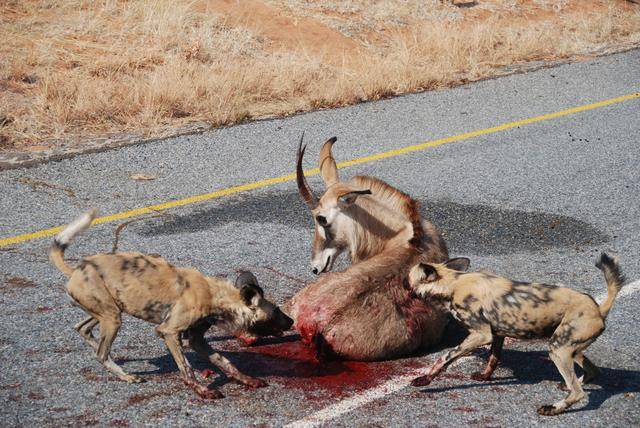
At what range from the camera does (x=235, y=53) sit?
17.0 meters

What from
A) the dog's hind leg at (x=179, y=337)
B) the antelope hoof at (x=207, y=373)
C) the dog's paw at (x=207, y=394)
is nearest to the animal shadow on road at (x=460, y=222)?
the antelope hoof at (x=207, y=373)

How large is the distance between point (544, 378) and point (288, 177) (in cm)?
534

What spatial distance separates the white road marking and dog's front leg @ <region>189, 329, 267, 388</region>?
567 mm

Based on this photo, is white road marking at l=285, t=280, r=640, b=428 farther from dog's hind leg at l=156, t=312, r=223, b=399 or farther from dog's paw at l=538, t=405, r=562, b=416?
dog's paw at l=538, t=405, r=562, b=416

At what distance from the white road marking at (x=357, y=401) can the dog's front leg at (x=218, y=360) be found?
1.86 ft

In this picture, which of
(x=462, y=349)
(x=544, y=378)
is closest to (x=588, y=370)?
(x=544, y=378)

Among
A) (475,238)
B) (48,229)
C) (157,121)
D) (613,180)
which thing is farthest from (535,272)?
(157,121)

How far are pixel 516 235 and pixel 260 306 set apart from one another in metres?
4.04

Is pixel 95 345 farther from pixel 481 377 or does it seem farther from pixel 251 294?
A: pixel 481 377

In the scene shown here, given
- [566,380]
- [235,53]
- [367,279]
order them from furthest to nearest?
[235,53], [367,279], [566,380]

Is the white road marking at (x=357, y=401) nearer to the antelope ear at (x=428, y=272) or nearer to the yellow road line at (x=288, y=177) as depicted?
the antelope ear at (x=428, y=272)

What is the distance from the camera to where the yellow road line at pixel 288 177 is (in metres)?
9.47

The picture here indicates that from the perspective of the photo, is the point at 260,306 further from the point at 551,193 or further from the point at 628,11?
the point at 628,11

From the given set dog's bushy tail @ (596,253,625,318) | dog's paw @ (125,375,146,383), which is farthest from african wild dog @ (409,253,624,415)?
dog's paw @ (125,375,146,383)
